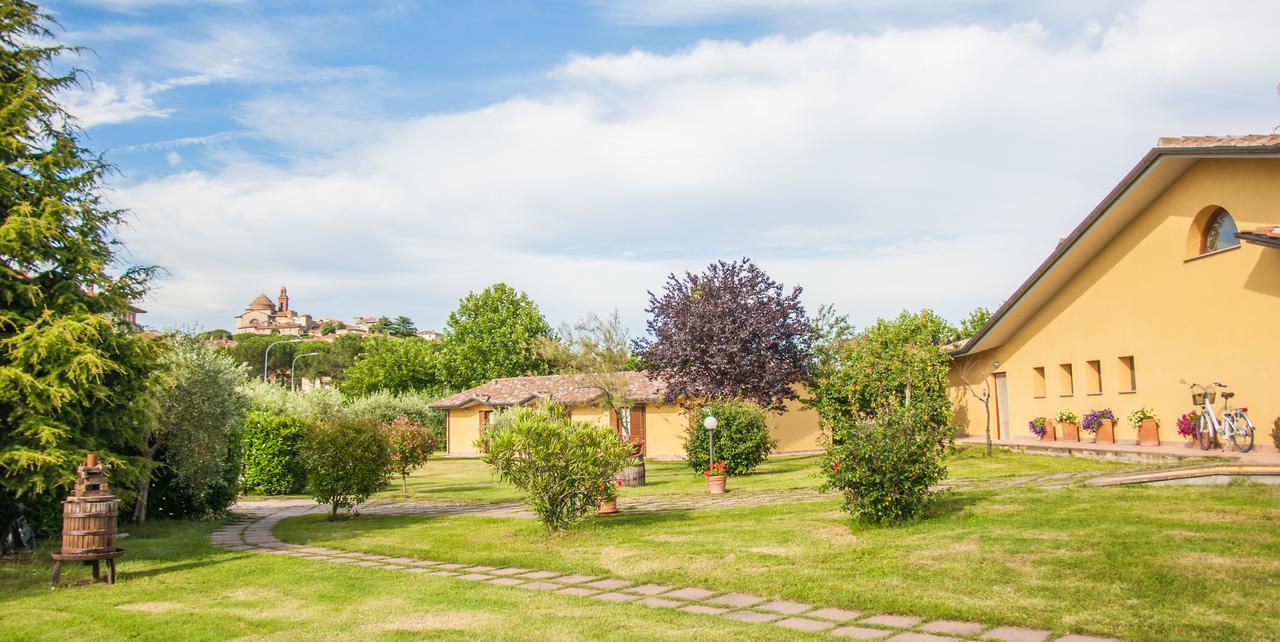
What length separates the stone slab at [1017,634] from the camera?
5840 mm

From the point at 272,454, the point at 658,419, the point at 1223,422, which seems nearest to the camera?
the point at 1223,422

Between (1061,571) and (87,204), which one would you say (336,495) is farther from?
(1061,571)

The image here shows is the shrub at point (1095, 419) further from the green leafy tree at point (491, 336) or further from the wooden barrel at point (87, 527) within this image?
the green leafy tree at point (491, 336)

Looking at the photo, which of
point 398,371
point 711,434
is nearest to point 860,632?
point 711,434

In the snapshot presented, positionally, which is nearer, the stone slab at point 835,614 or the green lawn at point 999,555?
the green lawn at point 999,555

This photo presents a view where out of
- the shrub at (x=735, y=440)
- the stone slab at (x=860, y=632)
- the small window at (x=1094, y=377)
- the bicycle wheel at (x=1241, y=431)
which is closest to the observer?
the stone slab at (x=860, y=632)

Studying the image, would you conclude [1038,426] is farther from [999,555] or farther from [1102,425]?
[999,555]

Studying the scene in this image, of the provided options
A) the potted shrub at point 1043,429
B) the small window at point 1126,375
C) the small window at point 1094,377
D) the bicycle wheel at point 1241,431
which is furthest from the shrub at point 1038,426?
the bicycle wheel at point 1241,431

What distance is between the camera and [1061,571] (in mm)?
7383

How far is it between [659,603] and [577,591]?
1.07 meters

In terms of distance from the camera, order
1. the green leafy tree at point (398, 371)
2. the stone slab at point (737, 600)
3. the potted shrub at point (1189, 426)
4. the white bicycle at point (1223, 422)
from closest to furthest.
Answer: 1. the stone slab at point (737, 600)
2. the white bicycle at point (1223, 422)
3. the potted shrub at point (1189, 426)
4. the green leafy tree at point (398, 371)

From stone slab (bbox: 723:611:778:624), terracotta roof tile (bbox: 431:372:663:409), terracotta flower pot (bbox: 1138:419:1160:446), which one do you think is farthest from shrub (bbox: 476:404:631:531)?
terracotta roof tile (bbox: 431:372:663:409)

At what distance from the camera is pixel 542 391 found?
4259 centimetres

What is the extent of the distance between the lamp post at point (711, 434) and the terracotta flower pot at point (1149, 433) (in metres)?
8.85
